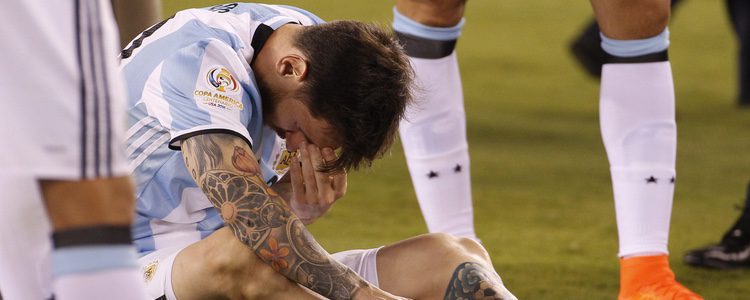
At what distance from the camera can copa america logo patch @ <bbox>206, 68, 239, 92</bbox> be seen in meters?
1.95

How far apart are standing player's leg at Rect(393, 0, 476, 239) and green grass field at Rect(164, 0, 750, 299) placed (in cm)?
24

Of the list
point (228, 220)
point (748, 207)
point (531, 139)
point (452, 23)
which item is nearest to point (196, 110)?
point (228, 220)

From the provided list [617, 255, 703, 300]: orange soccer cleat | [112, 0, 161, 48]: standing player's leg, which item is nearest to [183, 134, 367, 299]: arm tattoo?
[617, 255, 703, 300]: orange soccer cleat

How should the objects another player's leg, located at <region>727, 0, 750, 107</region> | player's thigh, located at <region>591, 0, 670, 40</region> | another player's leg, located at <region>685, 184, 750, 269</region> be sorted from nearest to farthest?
player's thigh, located at <region>591, 0, 670, 40</region> → another player's leg, located at <region>685, 184, 750, 269</region> → another player's leg, located at <region>727, 0, 750, 107</region>

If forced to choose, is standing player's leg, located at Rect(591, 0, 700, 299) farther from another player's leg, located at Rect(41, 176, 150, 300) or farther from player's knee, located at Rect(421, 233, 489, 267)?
another player's leg, located at Rect(41, 176, 150, 300)

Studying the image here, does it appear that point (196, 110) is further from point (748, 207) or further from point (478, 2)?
point (478, 2)

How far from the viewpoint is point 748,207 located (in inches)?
119

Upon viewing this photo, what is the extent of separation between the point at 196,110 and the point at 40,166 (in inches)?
22.9

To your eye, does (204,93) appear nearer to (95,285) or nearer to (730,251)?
(95,285)

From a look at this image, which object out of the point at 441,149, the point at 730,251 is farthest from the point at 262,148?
the point at 730,251

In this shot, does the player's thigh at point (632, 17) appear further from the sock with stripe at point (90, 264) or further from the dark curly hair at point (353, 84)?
the sock with stripe at point (90, 264)

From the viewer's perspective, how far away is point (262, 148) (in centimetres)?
218

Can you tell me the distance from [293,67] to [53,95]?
68 cm

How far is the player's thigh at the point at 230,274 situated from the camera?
1.92 m
